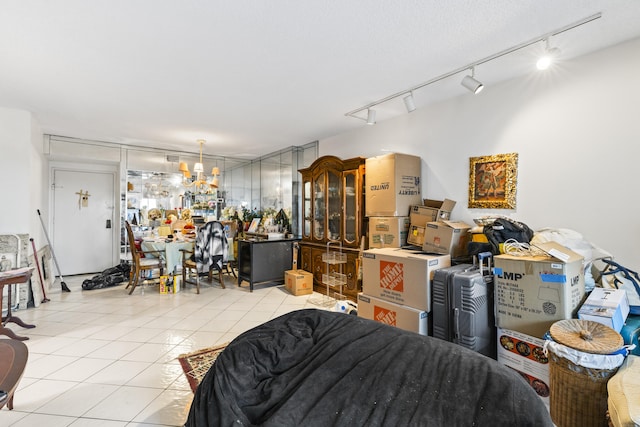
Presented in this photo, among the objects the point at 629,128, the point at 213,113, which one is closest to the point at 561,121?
the point at 629,128

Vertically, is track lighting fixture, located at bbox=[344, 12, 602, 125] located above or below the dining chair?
above

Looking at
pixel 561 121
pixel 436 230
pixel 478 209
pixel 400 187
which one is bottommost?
pixel 436 230

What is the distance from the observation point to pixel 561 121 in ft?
8.56

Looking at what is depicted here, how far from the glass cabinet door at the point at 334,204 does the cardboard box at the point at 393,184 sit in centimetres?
74

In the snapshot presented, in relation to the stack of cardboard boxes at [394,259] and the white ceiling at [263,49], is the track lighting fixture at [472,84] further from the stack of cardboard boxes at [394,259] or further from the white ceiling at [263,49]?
the stack of cardboard boxes at [394,259]

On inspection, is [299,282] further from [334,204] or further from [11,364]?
[11,364]

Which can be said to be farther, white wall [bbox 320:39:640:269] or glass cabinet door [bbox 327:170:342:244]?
glass cabinet door [bbox 327:170:342:244]

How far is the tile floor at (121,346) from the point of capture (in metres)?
1.99

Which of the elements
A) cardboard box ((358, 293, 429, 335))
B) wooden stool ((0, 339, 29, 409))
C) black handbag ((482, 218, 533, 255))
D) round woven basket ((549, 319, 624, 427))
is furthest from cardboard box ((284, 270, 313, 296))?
round woven basket ((549, 319, 624, 427))

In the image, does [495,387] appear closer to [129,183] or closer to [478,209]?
[478,209]

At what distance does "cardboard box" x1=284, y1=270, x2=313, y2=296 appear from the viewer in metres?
4.73

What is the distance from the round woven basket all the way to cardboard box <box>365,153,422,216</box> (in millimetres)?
2015

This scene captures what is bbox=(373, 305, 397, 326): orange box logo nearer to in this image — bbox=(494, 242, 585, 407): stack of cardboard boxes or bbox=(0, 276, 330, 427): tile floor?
bbox=(494, 242, 585, 407): stack of cardboard boxes

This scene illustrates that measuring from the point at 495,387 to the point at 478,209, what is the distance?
2.56m
